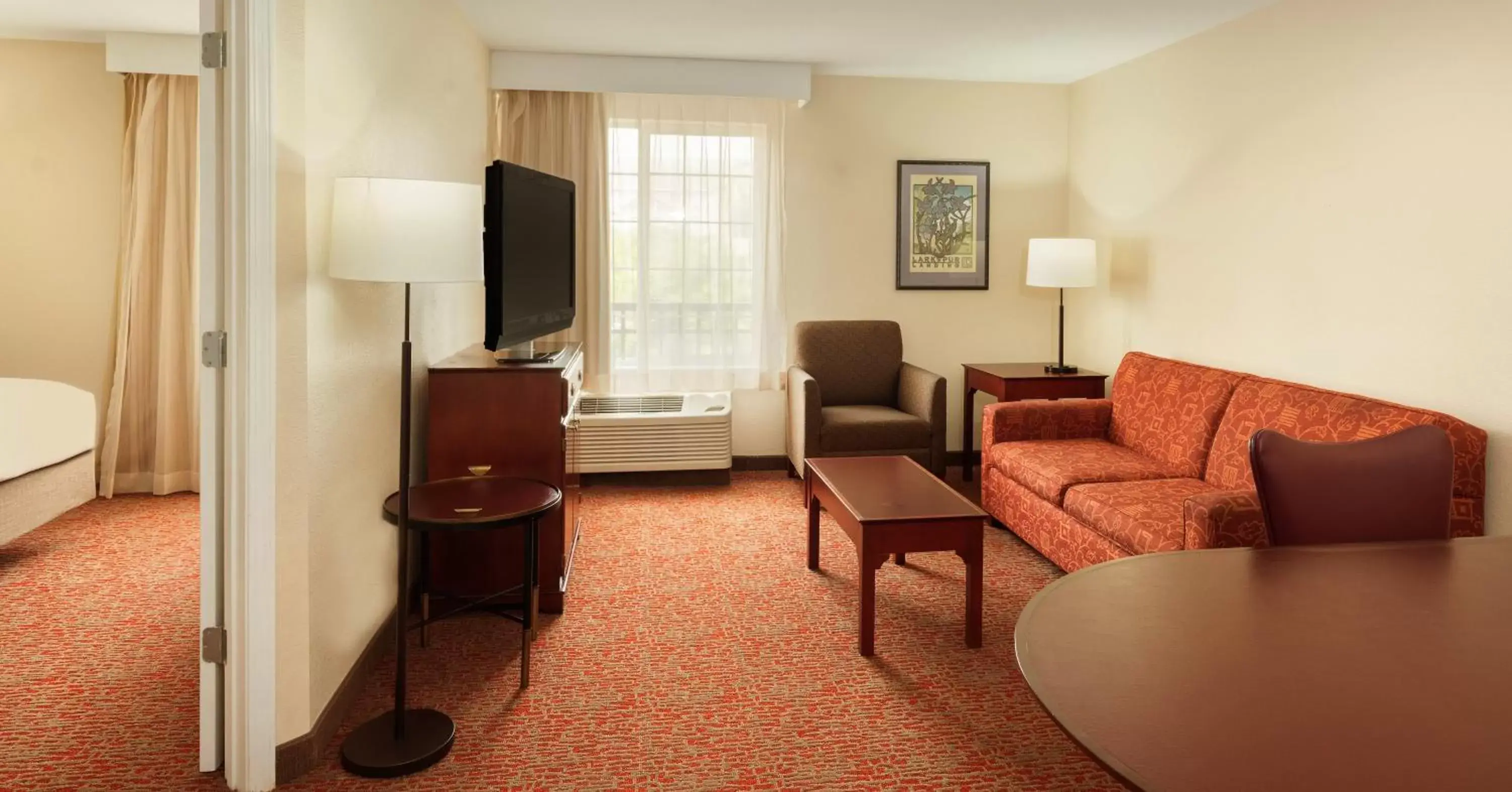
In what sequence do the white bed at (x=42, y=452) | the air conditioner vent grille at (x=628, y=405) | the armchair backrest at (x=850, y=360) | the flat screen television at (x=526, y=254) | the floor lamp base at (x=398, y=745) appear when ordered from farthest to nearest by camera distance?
the armchair backrest at (x=850, y=360) → the air conditioner vent grille at (x=628, y=405) → the white bed at (x=42, y=452) → the flat screen television at (x=526, y=254) → the floor lamp base at (x=398, y=745)

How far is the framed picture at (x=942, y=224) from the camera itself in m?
5.92

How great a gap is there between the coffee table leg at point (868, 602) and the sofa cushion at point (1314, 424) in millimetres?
1218

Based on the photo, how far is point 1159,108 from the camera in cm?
493

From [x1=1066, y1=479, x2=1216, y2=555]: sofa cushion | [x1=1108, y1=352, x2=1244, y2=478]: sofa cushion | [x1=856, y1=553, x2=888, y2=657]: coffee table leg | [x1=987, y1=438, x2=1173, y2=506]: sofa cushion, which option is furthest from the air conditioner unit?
[x1=856, y1=553, x2=888, y2=657]: coffee table leg

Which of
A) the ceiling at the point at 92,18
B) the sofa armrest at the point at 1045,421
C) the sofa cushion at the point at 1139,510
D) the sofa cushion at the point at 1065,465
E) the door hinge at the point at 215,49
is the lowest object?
the sofa cushion at the point at 1139,510

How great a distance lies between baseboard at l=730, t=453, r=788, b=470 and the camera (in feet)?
19.6

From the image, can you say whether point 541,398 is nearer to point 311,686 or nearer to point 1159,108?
point 311,686

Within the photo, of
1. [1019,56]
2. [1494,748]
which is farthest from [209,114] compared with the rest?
[1019,56]

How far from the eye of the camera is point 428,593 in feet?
10.8

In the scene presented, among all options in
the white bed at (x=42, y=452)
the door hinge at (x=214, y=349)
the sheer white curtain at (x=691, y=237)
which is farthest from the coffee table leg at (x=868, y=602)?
the white bed at (x=42, y=452)

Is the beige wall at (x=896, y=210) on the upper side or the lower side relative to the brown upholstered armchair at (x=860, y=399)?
upper

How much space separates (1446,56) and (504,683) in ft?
12.6

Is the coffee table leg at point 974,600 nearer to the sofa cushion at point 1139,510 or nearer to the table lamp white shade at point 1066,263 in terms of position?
the sofa cushion at point 1139,510

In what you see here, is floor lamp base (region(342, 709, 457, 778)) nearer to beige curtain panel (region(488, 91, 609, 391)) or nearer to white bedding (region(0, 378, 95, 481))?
white bedding (region(0, 378, 95, 481))
